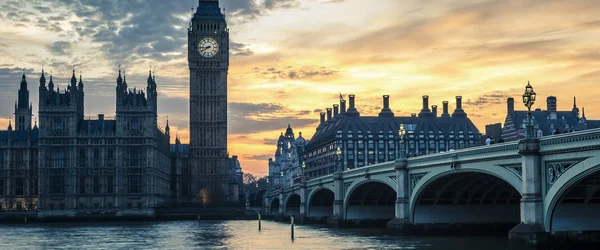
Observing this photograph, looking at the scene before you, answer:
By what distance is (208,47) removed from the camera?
195 m

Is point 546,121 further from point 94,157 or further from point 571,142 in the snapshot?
point 571,142

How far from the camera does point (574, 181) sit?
46656 mm

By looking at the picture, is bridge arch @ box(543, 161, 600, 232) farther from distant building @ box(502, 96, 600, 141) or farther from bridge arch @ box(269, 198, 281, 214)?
bridge arch @ box(269, 198, 281, 214)

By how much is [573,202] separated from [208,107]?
143813mm

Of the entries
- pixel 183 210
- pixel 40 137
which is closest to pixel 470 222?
pixel 183 210

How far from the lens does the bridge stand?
48562mm

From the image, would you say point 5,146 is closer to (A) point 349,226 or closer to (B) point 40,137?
(B) point 40,137

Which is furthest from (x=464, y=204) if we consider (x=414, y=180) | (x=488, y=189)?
(x=414, y=180)

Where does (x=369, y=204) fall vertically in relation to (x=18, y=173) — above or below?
below

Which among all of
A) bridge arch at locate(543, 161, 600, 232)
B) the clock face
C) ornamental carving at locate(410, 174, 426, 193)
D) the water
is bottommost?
the water

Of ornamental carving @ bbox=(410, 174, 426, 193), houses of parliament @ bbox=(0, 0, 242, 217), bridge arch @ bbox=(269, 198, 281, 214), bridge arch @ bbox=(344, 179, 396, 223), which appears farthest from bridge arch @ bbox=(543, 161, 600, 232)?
bridge arch @ bbox=(269, 198, 281, 214)

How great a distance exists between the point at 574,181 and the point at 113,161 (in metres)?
125

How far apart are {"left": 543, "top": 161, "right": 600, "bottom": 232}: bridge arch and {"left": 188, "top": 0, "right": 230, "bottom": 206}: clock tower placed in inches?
5386

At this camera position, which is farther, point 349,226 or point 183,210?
point 183,210
